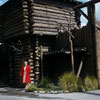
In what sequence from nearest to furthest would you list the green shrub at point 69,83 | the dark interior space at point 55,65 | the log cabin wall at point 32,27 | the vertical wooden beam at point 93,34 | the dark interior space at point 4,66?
the green shrub at point 69,83, the vertical wooden beam at point 93,34, the log cabin wall at point 32,27, the dark interior space at point 55,65, the dark interior space at point 4,66

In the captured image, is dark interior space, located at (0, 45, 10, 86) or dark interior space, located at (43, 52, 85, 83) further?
dark interior space, located at (0, 45, 10, 86)

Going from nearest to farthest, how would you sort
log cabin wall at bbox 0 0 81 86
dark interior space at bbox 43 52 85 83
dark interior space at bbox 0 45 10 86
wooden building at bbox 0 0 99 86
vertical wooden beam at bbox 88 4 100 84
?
vertical wooden beam at bbox 88 4 100 84, wooden building at bbox 0 0 99 86, log cabin wall at bbox 0 0 81 86, dark interior space at bbox 43 52 85 83, dark interior space at bbox 0 45 10 86

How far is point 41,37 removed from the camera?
55.3 ft

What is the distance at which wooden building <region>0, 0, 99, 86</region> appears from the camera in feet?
51.3

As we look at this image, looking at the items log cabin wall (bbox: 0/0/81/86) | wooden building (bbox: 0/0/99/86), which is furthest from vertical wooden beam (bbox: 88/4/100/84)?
log cabin wall (bbox: 0/0/81/86)

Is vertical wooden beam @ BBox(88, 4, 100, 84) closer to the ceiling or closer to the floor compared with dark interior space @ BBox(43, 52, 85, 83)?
closer to the ceiling

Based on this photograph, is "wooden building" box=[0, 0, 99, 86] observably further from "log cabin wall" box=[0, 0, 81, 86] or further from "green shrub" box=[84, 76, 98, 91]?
"green shrub" box=[84, 76, 98, 91]

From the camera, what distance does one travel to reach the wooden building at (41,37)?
51.3ft

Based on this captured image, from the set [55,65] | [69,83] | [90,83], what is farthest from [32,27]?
[90,83]

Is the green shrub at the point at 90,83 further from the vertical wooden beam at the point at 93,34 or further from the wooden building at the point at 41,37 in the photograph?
the wooden building at the point at 41,37

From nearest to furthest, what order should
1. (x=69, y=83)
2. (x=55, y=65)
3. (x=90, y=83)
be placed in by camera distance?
1. (x=69, y=83)
2. (x=90, y=83)
3. (x=55, y=65)

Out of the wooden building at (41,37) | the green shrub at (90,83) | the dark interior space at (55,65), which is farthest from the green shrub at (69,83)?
the dark interior space at (55,65)

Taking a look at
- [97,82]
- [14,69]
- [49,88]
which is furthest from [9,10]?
[97,82]

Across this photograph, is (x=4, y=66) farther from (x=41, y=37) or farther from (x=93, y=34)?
(x=93, y=34)
